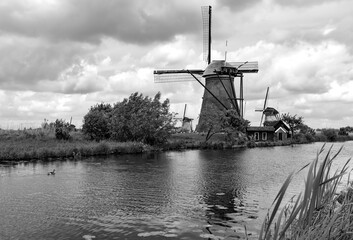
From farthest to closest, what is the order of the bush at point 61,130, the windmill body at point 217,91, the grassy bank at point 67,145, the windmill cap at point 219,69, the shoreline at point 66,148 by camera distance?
the windmill body at point 217,91
the windmill cap at point 219,69
the bush at point 61,130
the grassy bank at point 67,145
the shoreline at point 66,148

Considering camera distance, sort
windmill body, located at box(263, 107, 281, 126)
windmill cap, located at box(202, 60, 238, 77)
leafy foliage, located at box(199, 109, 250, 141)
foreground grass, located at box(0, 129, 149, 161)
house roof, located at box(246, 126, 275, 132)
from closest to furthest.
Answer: foreground grass, located at box(0, 129, 149, 161) < leafy foliage, located at box(199, 109, 250, 141) < windmill cap, located at box(202, 60, 238, 77) < house roof, located at box(246, 126, 275, 132) < windmill body, located at box(263, 107, 281, 126)

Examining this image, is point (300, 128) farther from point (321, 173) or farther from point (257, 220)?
point (321, 173)

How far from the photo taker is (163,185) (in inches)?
738

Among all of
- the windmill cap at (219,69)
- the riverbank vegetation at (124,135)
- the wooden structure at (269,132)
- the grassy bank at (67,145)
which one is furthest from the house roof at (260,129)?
the windmill cap at (219,69)

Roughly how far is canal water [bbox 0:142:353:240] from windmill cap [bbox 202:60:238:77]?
3103 centimetres

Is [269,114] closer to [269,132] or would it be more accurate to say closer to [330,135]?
[269,132]

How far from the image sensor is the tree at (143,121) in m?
46.2

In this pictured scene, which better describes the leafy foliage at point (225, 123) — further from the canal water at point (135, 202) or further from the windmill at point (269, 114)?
the canal water at point (135, 202)

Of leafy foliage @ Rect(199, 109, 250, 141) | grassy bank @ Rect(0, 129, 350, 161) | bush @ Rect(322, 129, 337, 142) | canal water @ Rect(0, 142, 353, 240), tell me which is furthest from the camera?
bush @ Rect(322, 129, 337, 142)

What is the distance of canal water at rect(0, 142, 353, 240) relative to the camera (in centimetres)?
1073

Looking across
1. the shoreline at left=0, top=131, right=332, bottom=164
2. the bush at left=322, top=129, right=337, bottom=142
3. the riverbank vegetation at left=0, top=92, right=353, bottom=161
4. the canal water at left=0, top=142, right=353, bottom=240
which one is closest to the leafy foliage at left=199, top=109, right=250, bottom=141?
the riverbank vegetation at left=0, top=92, right=353, bottom=161

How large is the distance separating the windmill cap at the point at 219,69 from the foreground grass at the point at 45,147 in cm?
1832

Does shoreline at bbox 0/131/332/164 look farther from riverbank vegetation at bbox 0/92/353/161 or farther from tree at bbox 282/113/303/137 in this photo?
tree at bbox 282/113/303/137

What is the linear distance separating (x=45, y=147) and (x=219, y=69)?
29.4 m
